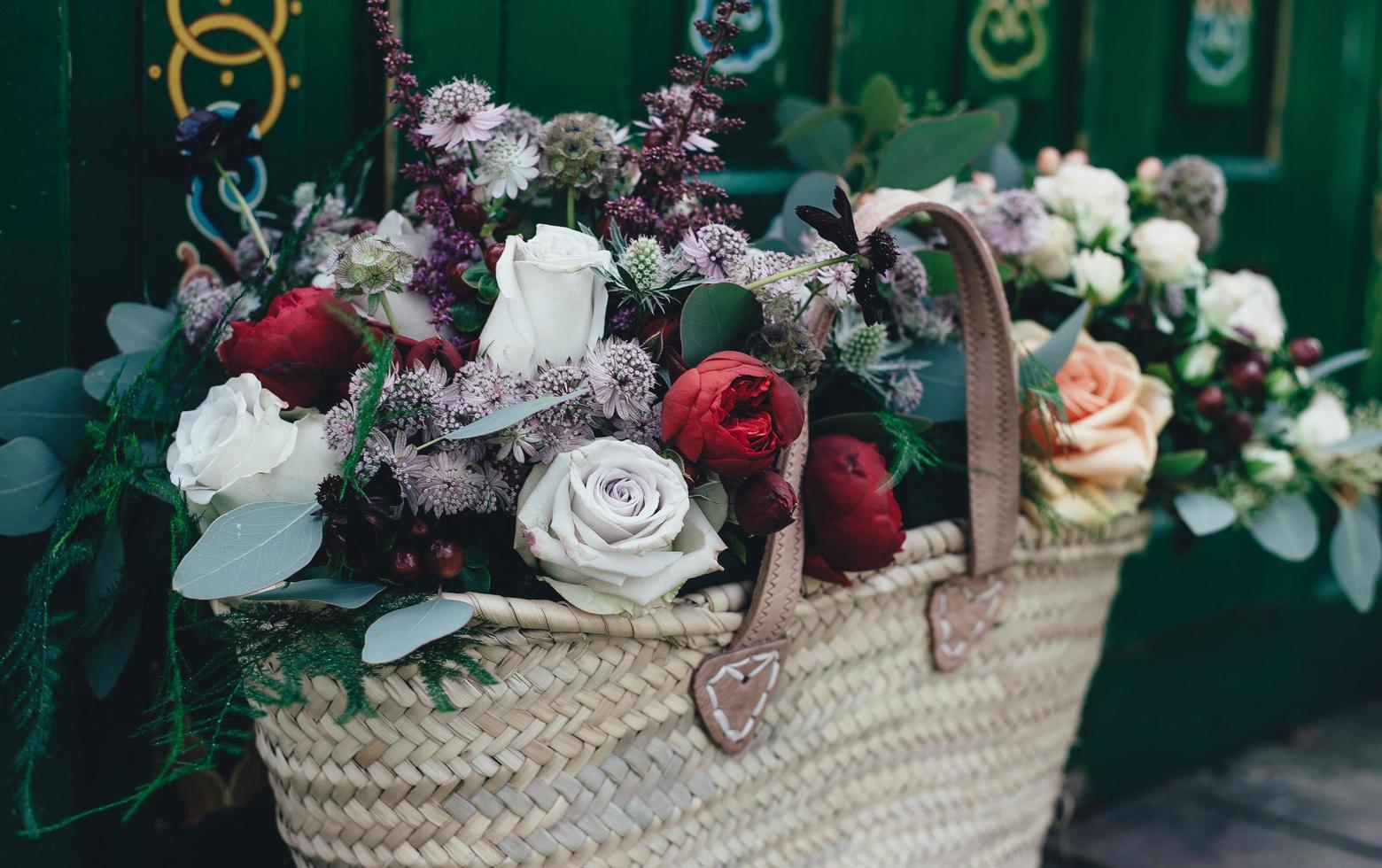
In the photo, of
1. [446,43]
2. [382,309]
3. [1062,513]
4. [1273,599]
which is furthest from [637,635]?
[1273,599]

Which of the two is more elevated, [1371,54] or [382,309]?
[1371,54]

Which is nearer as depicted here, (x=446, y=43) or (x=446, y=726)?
(x=446, y=726)

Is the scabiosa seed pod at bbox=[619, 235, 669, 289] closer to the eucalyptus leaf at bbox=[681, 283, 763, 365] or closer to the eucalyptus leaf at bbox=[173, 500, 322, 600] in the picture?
the eucalyptus leaf at bbox=[681, 283, 763, 365]

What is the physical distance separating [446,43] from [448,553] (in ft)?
2.09

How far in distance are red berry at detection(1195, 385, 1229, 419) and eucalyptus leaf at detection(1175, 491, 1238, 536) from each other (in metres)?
0.09

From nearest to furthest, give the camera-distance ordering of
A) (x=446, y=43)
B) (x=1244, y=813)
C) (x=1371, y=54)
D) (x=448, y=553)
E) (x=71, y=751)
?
(x=448, y=553) → (x=71, y=751) → (x=446, y=43) → (x=1244, y=813) → (x=1371, y=54)

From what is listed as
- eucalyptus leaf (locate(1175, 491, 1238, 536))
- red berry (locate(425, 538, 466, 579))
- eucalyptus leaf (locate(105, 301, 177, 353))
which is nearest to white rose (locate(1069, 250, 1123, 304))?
eucalyptus leaf (locate(1175, 491, 1238, 536))

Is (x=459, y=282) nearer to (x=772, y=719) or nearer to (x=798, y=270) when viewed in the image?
(x=798, y=270)

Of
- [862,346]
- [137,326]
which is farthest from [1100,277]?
[137,326]

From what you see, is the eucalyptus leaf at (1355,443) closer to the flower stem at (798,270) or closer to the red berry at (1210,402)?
the red berry at (1210,402)

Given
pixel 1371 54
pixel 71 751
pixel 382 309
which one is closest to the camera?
pixel 382 309

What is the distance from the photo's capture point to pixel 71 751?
110 cm

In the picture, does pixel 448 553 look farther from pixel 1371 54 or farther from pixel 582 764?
pixel 1371 54

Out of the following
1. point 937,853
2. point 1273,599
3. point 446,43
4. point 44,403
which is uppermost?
point 446,43
